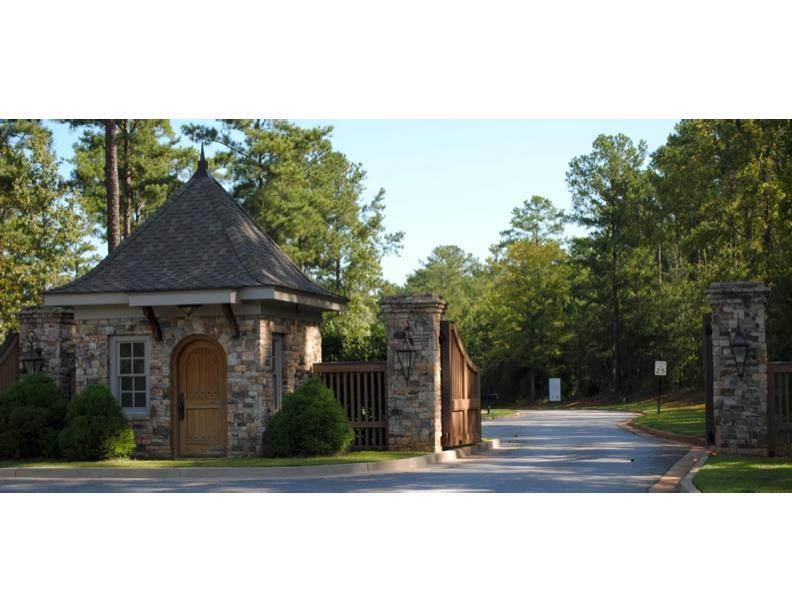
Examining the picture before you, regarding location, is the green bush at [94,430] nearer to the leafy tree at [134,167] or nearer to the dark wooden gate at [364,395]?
the dark wooden gate at [364,395]

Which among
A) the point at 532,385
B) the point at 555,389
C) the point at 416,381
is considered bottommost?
the point at 555,389

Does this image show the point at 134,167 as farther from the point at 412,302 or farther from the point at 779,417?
the point at 779,417

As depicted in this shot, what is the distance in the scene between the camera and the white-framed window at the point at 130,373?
20.9m

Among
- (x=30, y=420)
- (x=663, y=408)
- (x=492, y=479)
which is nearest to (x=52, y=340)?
(x=30, y=420)

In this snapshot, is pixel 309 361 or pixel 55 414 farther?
pixel 309 361

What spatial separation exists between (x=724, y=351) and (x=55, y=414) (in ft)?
44.0

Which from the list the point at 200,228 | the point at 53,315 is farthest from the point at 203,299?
the point at 53,315

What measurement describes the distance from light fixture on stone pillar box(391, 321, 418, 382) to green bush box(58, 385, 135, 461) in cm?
564

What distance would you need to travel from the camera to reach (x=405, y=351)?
2084 centimetres

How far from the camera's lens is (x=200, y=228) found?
2225 cm

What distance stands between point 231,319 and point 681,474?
904cm

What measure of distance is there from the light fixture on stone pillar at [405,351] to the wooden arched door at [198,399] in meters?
3.68

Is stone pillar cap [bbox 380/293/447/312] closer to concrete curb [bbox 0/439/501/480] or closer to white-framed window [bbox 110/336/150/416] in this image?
concrete curb [bbox 0/439/501/480]
